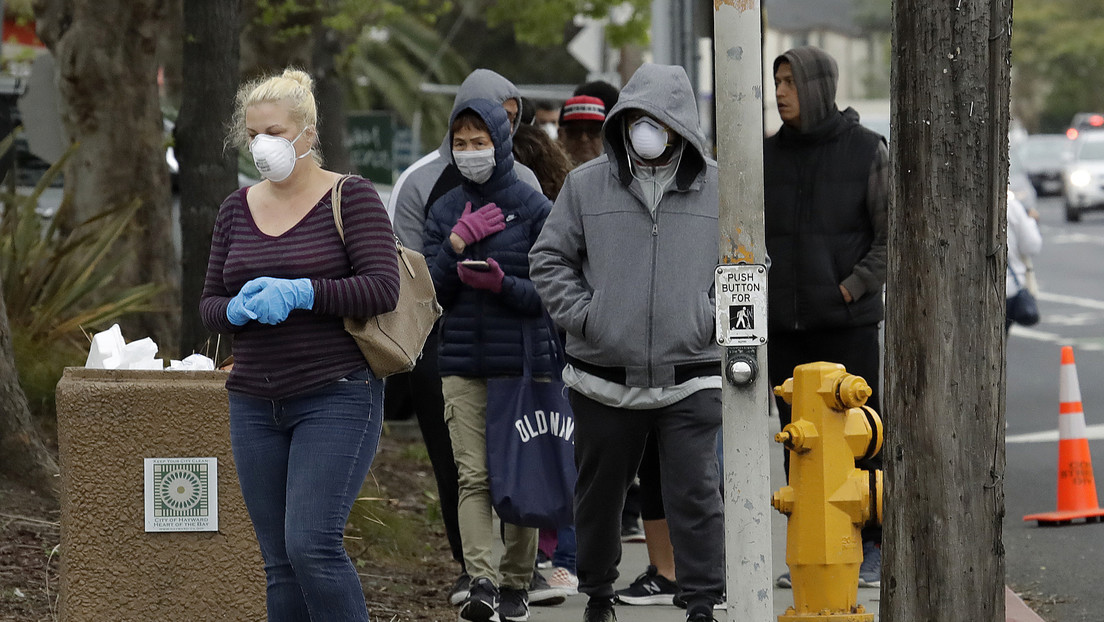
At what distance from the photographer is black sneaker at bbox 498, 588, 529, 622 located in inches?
238

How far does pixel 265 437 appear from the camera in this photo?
14.7 ft

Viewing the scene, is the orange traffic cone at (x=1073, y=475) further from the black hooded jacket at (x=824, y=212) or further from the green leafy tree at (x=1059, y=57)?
the green leafy tree at (x=1059, y=57)

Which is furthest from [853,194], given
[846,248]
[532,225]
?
[532,225]

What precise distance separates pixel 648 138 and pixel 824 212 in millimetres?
1372

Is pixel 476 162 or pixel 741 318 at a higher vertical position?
pixel 476 162

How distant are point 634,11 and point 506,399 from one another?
14.1 m

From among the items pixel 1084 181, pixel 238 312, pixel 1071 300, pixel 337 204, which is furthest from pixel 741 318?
pixel 1084 181

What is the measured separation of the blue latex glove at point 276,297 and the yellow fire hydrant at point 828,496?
66.9 inches

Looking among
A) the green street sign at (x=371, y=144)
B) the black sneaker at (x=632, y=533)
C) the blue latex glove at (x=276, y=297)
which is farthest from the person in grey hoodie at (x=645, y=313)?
the green street sign at (x=371, y=144)

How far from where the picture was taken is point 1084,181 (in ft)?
126

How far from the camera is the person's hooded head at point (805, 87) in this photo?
6.47 m

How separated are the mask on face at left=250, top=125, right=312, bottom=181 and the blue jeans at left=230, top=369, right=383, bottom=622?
582 millimetres

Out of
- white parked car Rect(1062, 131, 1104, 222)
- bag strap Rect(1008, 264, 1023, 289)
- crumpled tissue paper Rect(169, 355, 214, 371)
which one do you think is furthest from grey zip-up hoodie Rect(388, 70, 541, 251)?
white parked car Rect(1062, 131, 1104, 222)

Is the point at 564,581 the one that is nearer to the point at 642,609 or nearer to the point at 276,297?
the point at 642,609
